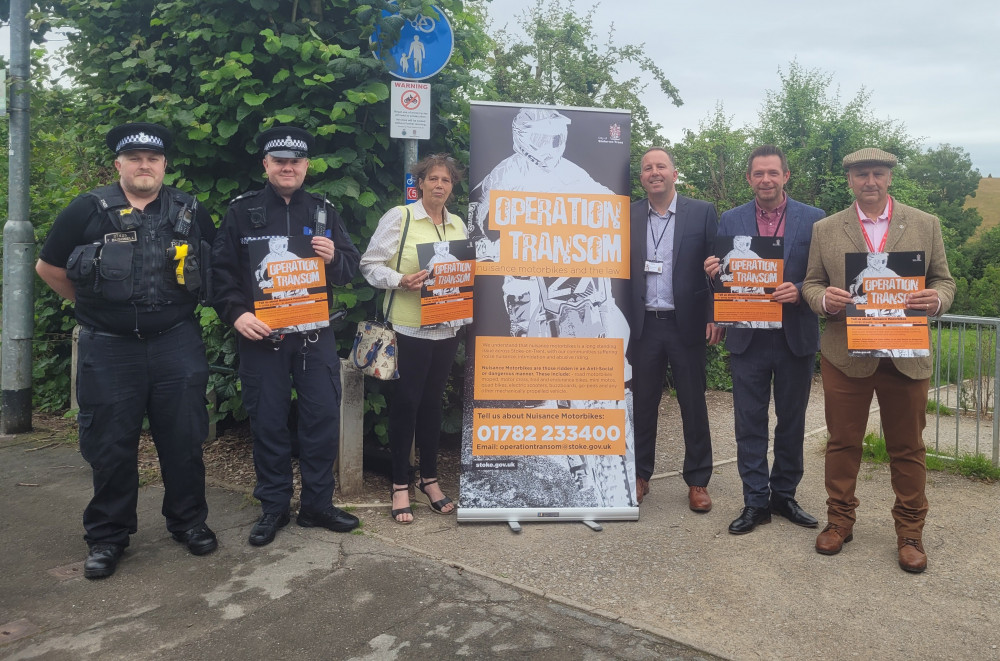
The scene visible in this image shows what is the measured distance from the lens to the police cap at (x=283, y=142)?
4301 millimetres

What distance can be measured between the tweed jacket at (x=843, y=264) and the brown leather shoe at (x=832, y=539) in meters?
0.89

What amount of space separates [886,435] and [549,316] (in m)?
2.04

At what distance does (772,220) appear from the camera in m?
4.77

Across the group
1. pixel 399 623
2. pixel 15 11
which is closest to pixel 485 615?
pixel 399 623

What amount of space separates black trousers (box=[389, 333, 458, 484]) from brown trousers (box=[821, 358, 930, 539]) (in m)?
2.27

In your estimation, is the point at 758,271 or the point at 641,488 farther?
the point at 641,488

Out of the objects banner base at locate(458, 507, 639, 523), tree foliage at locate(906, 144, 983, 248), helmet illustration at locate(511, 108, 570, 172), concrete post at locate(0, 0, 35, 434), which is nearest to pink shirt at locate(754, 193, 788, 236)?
helmet illustration at locate(511, 108, 570, 172)

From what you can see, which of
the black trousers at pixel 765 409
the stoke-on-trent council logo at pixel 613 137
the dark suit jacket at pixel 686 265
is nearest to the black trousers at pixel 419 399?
the dark suit jacket at pixel 686 265

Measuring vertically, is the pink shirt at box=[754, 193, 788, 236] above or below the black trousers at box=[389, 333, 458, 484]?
above

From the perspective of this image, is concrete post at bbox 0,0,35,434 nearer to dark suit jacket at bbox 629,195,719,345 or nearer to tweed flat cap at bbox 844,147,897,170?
dark suit jacket at bbox 629,195,719,345

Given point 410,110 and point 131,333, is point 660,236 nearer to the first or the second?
point 410,110

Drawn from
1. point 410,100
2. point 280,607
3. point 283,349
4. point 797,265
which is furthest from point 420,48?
point 280,607

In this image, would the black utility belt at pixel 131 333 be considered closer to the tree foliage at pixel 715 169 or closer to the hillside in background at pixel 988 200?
the tree foliage at pixel 715 169

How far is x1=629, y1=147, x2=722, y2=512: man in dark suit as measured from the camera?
4934 millimetres
